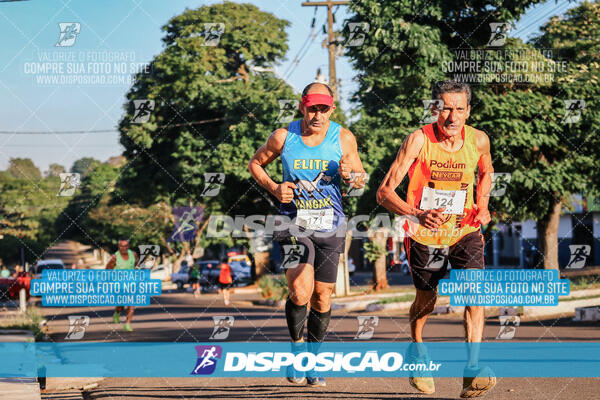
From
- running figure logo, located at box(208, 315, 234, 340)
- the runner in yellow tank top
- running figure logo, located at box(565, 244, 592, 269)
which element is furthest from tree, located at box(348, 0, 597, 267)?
the runner in yellow tank top

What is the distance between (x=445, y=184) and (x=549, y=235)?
16800 mm

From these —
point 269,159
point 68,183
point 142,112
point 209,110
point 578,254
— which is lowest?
point 578,254

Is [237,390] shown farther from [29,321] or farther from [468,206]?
[29,321]

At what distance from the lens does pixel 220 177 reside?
31.3 metres

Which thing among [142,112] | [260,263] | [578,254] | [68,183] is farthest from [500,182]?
[260,263]

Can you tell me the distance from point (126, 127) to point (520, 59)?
2241 centimetres

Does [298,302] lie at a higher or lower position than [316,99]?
lower

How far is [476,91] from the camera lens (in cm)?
1767

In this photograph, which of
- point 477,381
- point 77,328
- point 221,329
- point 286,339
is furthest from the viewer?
point 77,328

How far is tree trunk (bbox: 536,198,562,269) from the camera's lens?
72.8 feet

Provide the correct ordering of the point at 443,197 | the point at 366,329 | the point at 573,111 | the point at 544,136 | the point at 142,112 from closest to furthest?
the point at 443,197, the point at 366,329, the point at 573,111, the point at 544,136, the point at 142,112

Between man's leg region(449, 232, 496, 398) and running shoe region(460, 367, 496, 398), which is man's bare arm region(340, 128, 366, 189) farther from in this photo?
running shoe region(460, 367, 496, 398)

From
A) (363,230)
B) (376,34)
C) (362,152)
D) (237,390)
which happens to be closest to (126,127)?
(363,230)

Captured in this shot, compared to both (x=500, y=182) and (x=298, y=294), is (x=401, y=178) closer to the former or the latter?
(x=298, y=294)
